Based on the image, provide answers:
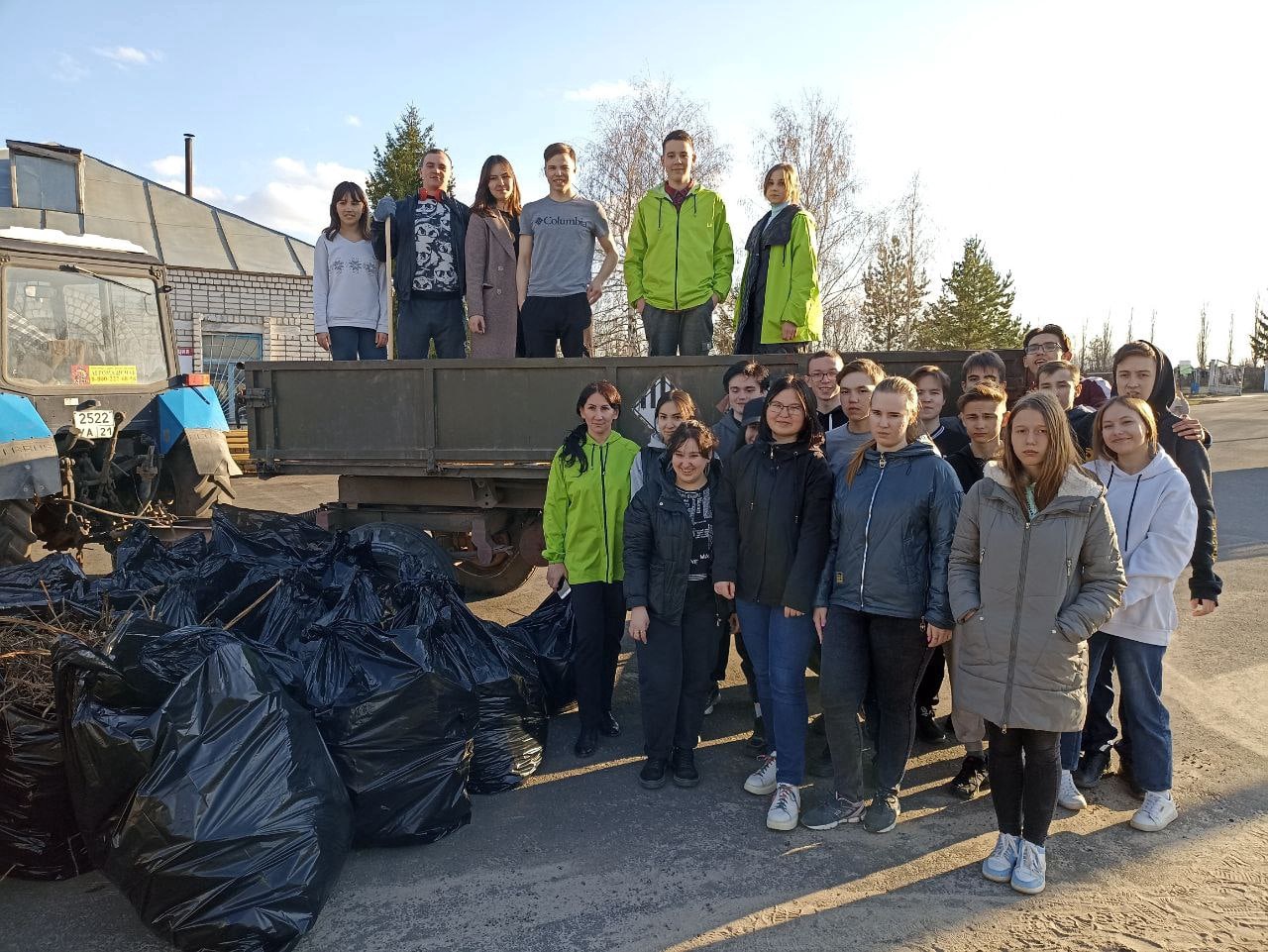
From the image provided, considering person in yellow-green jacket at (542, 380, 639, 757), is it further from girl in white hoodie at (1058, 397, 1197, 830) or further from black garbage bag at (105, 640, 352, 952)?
girl in white hoodie at (1058, 397, 1197, 830)

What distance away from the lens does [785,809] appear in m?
3.18

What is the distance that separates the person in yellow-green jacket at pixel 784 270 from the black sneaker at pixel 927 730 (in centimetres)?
199

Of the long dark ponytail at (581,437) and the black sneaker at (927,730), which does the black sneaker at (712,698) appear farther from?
the long dark ponytail at (581,437)

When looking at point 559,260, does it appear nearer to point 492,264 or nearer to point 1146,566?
point 492,264

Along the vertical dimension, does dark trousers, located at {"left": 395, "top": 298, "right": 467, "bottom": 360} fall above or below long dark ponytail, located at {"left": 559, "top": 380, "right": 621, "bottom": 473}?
above

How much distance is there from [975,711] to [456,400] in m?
3.11

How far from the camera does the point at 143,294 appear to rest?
7.02m

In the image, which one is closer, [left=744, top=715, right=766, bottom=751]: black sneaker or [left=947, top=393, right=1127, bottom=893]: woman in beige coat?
[left=947, top=393, right=1127, bottom=893]: woman in beige coat

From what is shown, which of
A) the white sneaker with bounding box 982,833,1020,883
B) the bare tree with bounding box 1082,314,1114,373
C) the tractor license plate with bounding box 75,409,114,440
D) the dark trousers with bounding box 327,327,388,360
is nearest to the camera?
the white sneaker with bounding box 982,833,1020,883

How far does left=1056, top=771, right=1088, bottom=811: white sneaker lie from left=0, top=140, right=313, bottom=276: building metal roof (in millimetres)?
17528

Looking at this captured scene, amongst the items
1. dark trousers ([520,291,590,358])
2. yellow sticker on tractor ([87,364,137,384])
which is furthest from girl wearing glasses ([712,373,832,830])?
yellow sticker on tractor ([87,364,137,384])

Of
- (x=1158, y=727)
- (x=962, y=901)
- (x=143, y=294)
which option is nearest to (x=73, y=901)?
(x=962, y=901)

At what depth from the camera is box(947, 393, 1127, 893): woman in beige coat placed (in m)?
2.72

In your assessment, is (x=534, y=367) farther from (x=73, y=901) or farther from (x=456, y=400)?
(x=73, y=901)
